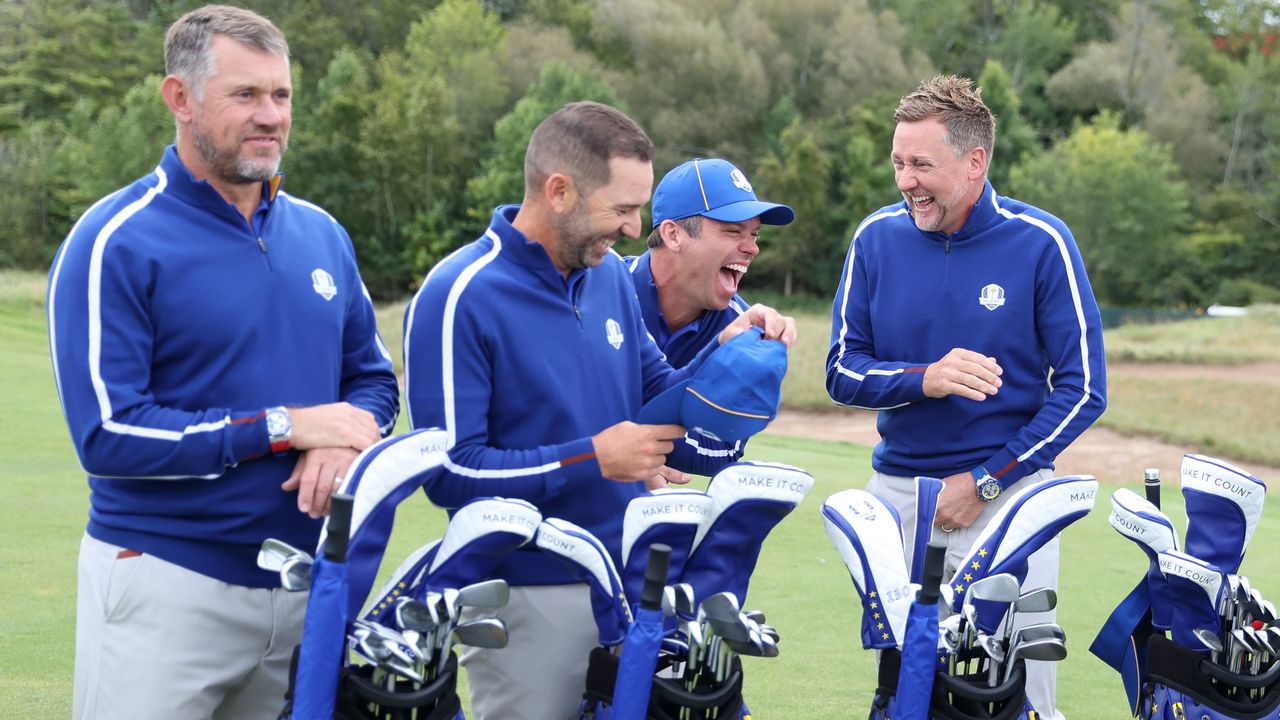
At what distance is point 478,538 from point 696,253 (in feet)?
5.21

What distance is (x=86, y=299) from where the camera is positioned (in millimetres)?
2602

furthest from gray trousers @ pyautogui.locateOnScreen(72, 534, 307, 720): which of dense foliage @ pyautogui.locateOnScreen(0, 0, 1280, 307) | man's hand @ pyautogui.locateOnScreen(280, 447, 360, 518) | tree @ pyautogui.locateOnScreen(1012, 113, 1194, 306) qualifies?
tree @ pyautogui.locateOnScreen(1012, 113, 1194, 306)

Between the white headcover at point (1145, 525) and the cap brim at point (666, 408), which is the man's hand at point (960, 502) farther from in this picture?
the cap brim at point (666, 408)

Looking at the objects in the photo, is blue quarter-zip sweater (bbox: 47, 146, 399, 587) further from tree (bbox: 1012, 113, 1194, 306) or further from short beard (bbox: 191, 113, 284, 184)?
tree (bbox: 1012, 113, 1194, 306)

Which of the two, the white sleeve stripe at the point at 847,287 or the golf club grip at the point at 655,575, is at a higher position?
the white sleeve stripe at the point at 847,287

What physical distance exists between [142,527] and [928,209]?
2233 millimetres

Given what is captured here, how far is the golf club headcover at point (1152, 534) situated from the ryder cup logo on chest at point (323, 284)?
173 centimetres

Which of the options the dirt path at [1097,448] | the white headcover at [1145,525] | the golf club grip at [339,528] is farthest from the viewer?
the dirt path at [1097,448]

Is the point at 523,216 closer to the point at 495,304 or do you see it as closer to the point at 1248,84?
→ the point at 495,304

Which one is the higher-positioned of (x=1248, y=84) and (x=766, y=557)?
(x=1248, y=84)

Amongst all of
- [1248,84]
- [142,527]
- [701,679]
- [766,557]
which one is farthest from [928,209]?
[1248,84]

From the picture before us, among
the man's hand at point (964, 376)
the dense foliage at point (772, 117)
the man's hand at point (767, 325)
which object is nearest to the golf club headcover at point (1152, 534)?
the man's hand at point (964, 376)

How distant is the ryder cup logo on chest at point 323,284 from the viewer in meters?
2.93

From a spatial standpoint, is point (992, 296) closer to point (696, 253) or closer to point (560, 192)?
point (696, 253)
